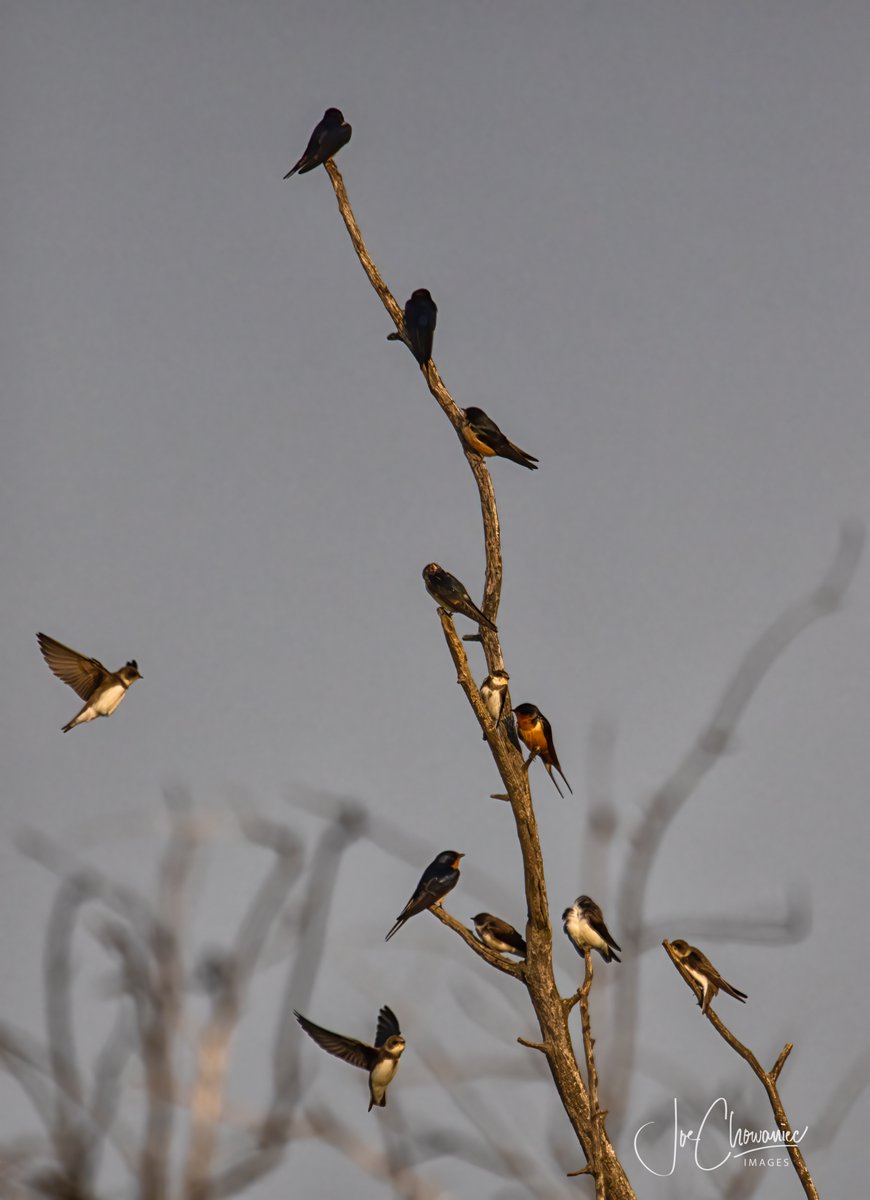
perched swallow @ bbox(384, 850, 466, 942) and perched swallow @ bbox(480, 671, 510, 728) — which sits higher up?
perched swallow @ bbox(480, 671, 510, 728)

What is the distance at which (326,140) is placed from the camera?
6.55 m

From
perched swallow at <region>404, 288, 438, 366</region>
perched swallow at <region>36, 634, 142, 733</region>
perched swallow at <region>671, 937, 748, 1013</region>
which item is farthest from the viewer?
perched swallow at <region>36, 634, 142, 733</region>

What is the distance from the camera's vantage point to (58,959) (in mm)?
6996

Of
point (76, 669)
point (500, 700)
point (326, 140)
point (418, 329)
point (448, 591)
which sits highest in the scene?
point (326, 140)

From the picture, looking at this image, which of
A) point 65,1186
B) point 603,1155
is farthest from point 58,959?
point 603,1155

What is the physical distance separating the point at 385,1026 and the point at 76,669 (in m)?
2.31

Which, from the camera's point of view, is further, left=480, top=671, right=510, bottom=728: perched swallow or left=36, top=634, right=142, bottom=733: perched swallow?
left=36, top=634, right=142, bottom=733: perched swallow

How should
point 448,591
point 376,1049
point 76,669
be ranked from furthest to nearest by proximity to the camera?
point 76,669
point 448,591
point 376,1049

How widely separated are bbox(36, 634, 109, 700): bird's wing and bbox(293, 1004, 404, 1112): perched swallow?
6.95 feet

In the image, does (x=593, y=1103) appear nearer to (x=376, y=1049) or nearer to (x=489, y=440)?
(x=376, y=1049)

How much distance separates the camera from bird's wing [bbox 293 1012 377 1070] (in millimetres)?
5480

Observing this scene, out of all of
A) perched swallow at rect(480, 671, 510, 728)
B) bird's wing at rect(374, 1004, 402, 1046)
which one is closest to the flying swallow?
perched swallow at rect(480, 671, 510, 728)

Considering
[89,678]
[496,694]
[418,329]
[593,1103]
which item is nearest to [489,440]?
[418,329]

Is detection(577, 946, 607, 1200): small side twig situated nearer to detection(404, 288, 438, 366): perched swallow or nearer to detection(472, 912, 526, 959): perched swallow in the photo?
detection(472, 912, 526, 959): perched swallow
